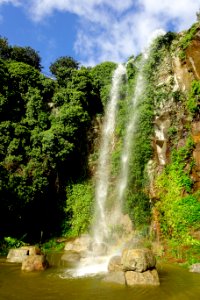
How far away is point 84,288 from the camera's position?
11.1 m

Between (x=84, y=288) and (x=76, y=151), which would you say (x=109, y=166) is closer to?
(x=76, y=151)

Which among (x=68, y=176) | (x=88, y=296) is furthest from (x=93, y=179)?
(x=88, y=296)

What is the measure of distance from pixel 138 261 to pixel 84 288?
2.13 metres

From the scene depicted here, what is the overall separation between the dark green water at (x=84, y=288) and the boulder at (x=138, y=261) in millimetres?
801

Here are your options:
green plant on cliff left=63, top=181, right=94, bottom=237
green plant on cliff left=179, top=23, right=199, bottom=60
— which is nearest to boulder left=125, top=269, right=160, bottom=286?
green plant on cliff left=63, top=181, right=94, bottom=237

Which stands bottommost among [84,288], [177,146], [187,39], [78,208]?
[84,288]

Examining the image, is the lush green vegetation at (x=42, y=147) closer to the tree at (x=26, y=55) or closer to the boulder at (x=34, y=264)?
the boulder at (x=34, y=264)

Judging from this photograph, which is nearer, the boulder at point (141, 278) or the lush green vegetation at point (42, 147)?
the boulder at point (141, 278)

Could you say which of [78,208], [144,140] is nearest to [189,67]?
[144,140]

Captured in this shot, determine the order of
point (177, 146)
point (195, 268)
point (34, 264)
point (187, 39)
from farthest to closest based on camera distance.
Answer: point (187, 39) → point (177, 146) → point (34, 264) → point (195, 268)

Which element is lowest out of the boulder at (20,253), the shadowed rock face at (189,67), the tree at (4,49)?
the boulder at (20,253)

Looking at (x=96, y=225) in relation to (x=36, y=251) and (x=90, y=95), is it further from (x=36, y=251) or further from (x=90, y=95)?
(x=90, y=95)

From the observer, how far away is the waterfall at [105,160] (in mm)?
23266

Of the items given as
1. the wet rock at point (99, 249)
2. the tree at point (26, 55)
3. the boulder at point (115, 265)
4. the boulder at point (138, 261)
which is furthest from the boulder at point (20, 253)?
the tree at point (26, 55)
